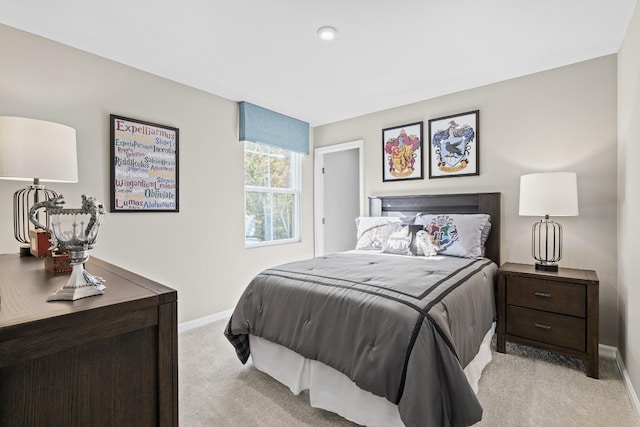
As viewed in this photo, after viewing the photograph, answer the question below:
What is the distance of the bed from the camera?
1.40 metres

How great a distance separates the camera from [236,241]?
11.9 ft

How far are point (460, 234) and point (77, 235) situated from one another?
2.88 m

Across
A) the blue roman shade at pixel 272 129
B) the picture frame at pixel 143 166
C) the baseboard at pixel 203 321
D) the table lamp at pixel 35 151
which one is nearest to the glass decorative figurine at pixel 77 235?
the table lamp at pixel 35 151

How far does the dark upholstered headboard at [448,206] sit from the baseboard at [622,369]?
98 cm

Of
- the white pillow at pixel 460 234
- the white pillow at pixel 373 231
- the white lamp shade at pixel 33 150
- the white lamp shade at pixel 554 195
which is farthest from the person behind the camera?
the white pillow at pixel 373 231

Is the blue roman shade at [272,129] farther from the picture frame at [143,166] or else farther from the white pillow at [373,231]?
the white pillow at [373,231]

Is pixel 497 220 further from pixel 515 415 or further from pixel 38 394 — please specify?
pixel 38 394

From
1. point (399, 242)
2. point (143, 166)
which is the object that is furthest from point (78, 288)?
point (399, 242)

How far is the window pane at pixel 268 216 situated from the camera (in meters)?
3.88

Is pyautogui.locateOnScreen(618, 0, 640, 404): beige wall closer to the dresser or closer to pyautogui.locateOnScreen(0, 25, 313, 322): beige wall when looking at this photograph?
the dresser

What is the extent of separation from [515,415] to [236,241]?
287cm

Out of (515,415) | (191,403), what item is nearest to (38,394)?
(191,403)

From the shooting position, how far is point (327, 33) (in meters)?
2.25

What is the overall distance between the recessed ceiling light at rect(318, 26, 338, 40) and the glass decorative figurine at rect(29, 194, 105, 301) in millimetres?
1934
